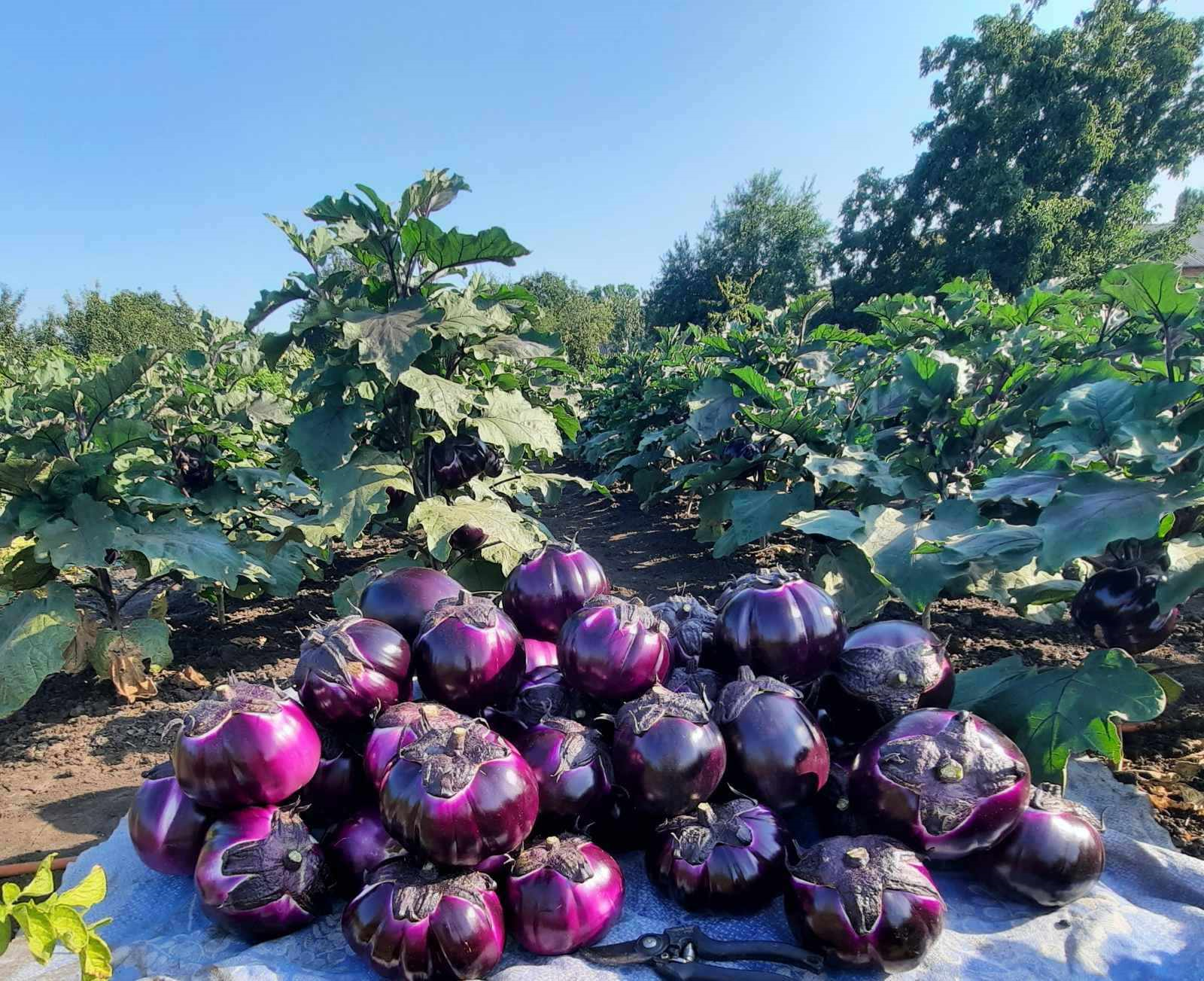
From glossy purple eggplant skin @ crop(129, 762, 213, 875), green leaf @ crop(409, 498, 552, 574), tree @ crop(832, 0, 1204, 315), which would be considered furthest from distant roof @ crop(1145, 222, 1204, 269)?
glossy purple eggplant skin @ crop(129, 762, 213, 875)

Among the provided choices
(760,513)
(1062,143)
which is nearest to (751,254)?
(1062,143)

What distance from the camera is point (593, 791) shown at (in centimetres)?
124

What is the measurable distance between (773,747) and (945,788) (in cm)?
29

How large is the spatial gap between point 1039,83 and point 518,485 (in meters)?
30.7

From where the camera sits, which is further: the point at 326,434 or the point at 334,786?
the point at 326,434

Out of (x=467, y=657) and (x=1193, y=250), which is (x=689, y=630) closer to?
(x=467, y=657)

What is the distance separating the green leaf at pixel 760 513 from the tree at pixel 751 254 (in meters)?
31.9

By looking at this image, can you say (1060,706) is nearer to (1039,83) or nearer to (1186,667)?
(1186,667)

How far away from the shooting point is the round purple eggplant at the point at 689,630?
61.4 inches

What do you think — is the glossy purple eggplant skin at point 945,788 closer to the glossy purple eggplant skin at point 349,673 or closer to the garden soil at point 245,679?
the garden soil at point 245,679

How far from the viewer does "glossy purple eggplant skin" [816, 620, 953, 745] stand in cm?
137

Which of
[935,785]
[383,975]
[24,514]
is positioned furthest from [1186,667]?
[24,514]

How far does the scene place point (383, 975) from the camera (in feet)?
3.52

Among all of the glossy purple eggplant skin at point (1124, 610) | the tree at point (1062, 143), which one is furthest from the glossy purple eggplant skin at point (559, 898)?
the tree at point (1062, 143)
